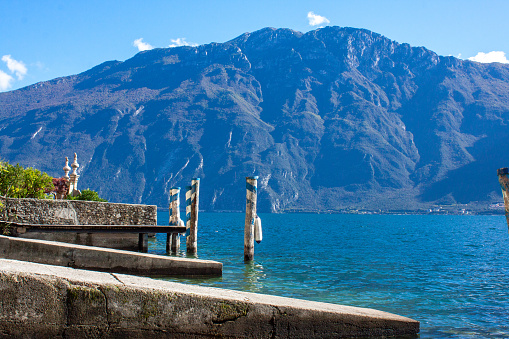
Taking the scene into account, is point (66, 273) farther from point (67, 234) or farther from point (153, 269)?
point (67, 234)

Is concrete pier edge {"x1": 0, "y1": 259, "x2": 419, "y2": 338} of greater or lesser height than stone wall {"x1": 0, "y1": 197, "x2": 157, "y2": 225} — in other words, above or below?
below

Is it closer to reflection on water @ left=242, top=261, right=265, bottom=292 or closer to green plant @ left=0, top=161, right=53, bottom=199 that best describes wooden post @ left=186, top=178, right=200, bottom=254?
reflection on water @ left=242, top=261, right=265, bottom=292

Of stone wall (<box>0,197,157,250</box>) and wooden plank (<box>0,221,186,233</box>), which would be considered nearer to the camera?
wooden plank (<box>0,221,186,233</box>)

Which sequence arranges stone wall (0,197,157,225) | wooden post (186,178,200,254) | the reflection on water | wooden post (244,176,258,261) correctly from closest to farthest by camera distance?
the reflection on water, stone wall (0,197,157,225), wooden post (244,176,258,261), wooden post (186,178,200,254)

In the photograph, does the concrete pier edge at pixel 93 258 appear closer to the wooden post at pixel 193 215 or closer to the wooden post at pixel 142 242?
the wooden post at pixel 142 242

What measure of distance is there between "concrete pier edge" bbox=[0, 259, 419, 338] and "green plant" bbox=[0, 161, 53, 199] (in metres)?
17.4

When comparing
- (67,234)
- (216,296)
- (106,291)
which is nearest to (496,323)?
(216,296)

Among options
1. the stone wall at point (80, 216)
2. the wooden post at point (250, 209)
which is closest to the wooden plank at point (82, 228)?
the stone wall at point (80, 216)

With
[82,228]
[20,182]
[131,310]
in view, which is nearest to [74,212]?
[82,228]

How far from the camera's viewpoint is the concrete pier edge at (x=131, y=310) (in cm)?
544

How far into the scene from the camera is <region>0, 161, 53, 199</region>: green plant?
22.3 meters

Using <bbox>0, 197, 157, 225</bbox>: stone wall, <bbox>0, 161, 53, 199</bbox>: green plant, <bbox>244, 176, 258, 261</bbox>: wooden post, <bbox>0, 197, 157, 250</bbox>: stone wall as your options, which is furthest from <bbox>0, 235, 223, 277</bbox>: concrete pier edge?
<bbox>0, 161, 53, 199</bbox>: green plant

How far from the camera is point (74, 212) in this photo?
18422 mm

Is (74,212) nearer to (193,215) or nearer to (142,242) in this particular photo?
(142,242)
